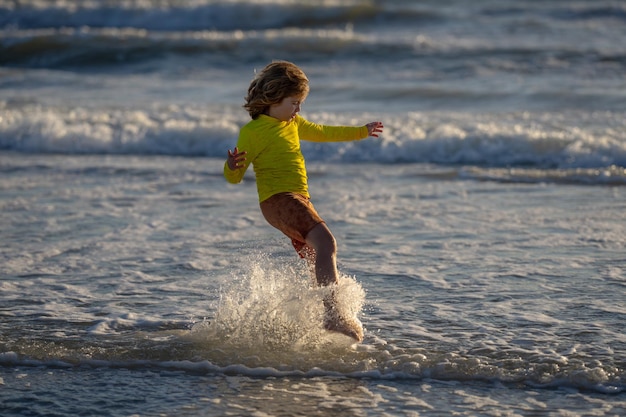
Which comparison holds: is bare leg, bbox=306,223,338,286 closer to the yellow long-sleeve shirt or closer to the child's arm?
the yellow long-sleeve shirt

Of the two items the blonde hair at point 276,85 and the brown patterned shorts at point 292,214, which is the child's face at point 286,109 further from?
the brown patterned shorts at point 292,214

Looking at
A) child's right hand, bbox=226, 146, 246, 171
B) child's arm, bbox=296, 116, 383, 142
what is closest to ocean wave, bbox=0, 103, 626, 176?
child's arm, bbox=296, 116, 383, 142

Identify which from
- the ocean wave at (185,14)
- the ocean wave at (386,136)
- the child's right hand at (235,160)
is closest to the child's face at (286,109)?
the child's right hand at (235,160)

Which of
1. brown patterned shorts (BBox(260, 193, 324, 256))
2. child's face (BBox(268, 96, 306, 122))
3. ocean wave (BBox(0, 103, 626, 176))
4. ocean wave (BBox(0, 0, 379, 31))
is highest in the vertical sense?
ocean wave (BBox(0, 0, 379, 31))

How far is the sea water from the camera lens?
4656 millimetres

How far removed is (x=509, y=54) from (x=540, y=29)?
3.15 meters

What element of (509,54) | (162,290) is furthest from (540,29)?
(162,290)

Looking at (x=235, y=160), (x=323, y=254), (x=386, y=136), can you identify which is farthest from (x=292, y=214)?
(x=386, y=136)

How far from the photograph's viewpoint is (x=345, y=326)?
5.03 m

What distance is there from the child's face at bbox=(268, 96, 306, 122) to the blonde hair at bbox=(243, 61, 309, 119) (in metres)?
0.02

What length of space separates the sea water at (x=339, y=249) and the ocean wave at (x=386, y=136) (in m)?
0.03

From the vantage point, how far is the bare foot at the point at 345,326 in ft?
16.5

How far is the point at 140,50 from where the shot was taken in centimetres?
Result: 1927

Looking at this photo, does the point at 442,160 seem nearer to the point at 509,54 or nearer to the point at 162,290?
the point at 162,290
